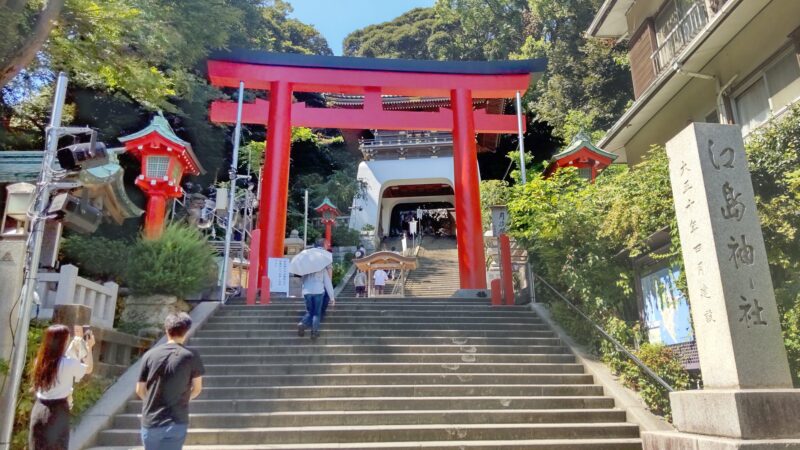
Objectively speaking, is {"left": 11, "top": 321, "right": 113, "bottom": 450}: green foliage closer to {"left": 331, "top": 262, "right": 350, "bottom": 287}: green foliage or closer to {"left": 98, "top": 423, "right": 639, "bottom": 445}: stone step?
{"left": 98, "top": 423, "right": 639, "bottom": 445}: stone step

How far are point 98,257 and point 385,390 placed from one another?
6.06m

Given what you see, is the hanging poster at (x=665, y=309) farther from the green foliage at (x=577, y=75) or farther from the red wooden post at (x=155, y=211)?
the green foliage at (x=577, y=75)

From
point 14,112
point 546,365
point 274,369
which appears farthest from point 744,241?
point 14,112

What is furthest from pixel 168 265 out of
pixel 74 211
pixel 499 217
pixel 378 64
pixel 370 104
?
pixel 378 64

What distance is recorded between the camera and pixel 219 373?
6.86 m

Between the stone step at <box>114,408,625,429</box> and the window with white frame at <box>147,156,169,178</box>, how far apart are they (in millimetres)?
7341

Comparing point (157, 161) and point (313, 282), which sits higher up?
point (157, 161)

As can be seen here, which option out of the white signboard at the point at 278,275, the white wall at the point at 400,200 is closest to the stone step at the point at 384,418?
the white signboard at the point at 278,275

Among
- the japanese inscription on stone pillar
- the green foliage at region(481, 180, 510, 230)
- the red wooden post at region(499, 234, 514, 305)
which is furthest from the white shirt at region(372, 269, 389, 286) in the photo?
the japanese inscription on stone pillar

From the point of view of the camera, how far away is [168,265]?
855 cm

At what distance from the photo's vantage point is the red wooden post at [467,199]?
12.3 meters

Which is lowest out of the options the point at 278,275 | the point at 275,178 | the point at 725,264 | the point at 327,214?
the point at 725,264

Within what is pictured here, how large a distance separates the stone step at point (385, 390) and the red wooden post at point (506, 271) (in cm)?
377

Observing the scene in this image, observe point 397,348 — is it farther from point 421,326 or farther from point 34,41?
point 34,41
